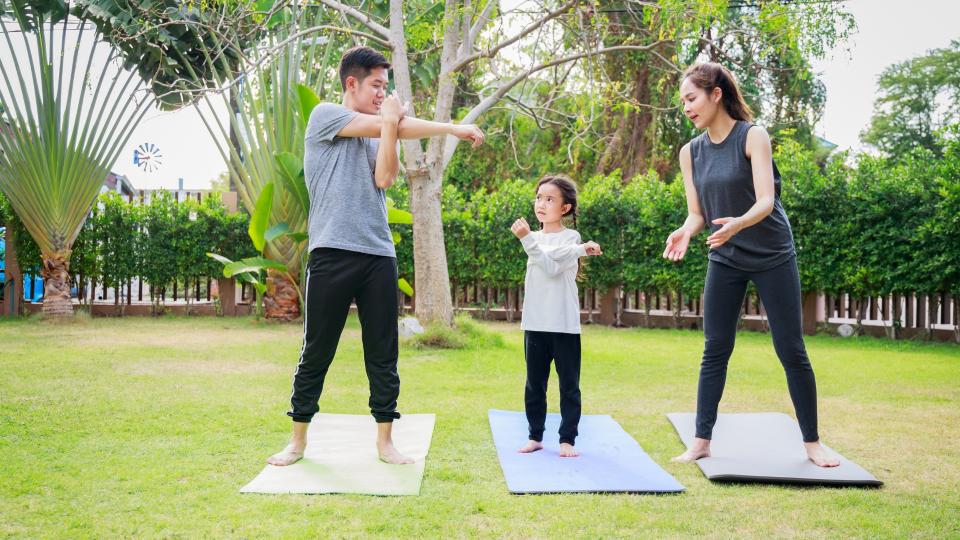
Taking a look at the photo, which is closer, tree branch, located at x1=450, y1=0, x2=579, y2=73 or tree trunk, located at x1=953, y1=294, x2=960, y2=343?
tree branch, located at x1=450, y1=0, x2=579, y2=73

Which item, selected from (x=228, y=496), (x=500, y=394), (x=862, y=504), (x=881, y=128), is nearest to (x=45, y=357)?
(x=500, y=394)

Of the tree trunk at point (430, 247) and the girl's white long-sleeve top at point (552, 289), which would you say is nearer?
the girl's white long-sleeve top at point (552, 289)

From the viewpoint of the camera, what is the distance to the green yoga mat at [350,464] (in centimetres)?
318

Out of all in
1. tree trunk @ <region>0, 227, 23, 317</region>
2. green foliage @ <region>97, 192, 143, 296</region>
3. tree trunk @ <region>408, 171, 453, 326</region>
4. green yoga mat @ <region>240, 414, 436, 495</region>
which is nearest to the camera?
green yoga mat @ <region>240, 414, 436, 495</region>

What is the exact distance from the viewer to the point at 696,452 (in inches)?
147

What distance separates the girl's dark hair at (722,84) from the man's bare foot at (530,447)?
189 centimetres

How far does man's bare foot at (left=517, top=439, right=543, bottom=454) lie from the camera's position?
3849 millimetres

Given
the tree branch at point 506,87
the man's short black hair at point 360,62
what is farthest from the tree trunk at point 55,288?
the man's short black hair at point 360,62

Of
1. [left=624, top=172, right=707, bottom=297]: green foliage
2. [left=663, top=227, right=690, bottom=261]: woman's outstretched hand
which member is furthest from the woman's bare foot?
[left=624, top=172, right=707, bottom=297]: green foliage

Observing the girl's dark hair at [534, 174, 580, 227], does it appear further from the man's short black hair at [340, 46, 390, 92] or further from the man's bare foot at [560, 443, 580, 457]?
the man's bare foot at [560, 443, 580, 457]

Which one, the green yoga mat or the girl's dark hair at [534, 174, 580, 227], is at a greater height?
the girl's dark hair at [534, 174, 580, 227]

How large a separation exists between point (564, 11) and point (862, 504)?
6.39m

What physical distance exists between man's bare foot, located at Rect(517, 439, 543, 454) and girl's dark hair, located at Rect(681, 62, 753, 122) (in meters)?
1.89

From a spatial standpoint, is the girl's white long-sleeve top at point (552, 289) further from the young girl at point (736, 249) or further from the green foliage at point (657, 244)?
the green foliage at point (657, 244)
